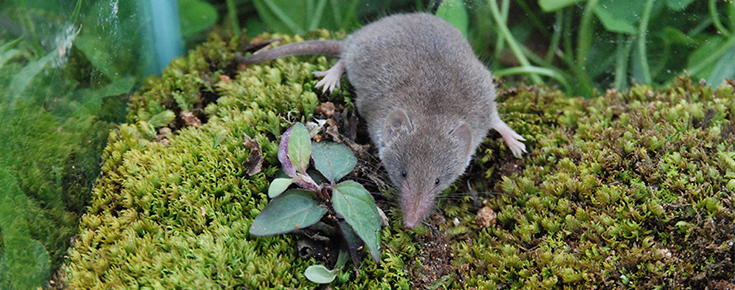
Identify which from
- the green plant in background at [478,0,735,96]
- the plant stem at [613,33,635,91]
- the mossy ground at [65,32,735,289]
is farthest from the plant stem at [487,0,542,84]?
the mossy ground at [65,32,735,289]

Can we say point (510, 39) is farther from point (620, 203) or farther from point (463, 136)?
point (620, 203)

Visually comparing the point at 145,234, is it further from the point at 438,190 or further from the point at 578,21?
the point at 578,21

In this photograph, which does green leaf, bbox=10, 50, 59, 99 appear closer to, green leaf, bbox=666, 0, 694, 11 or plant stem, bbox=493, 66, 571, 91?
plant stem, bbox=493, 66, 571, 91

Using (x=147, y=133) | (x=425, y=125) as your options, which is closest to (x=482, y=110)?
(x=425, y=125)

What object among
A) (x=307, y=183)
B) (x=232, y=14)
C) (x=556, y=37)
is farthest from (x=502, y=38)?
(x=307, y=183)

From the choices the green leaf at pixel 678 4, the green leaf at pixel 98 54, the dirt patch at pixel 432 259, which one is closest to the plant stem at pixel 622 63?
the green leaf at pixel 678 4

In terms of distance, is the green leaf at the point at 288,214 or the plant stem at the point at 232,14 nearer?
the green leaf at the point at 288,214

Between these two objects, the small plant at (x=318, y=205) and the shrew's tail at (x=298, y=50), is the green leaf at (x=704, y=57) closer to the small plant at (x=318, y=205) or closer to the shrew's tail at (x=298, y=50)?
the shrew's tail at (x=298, y=50)
